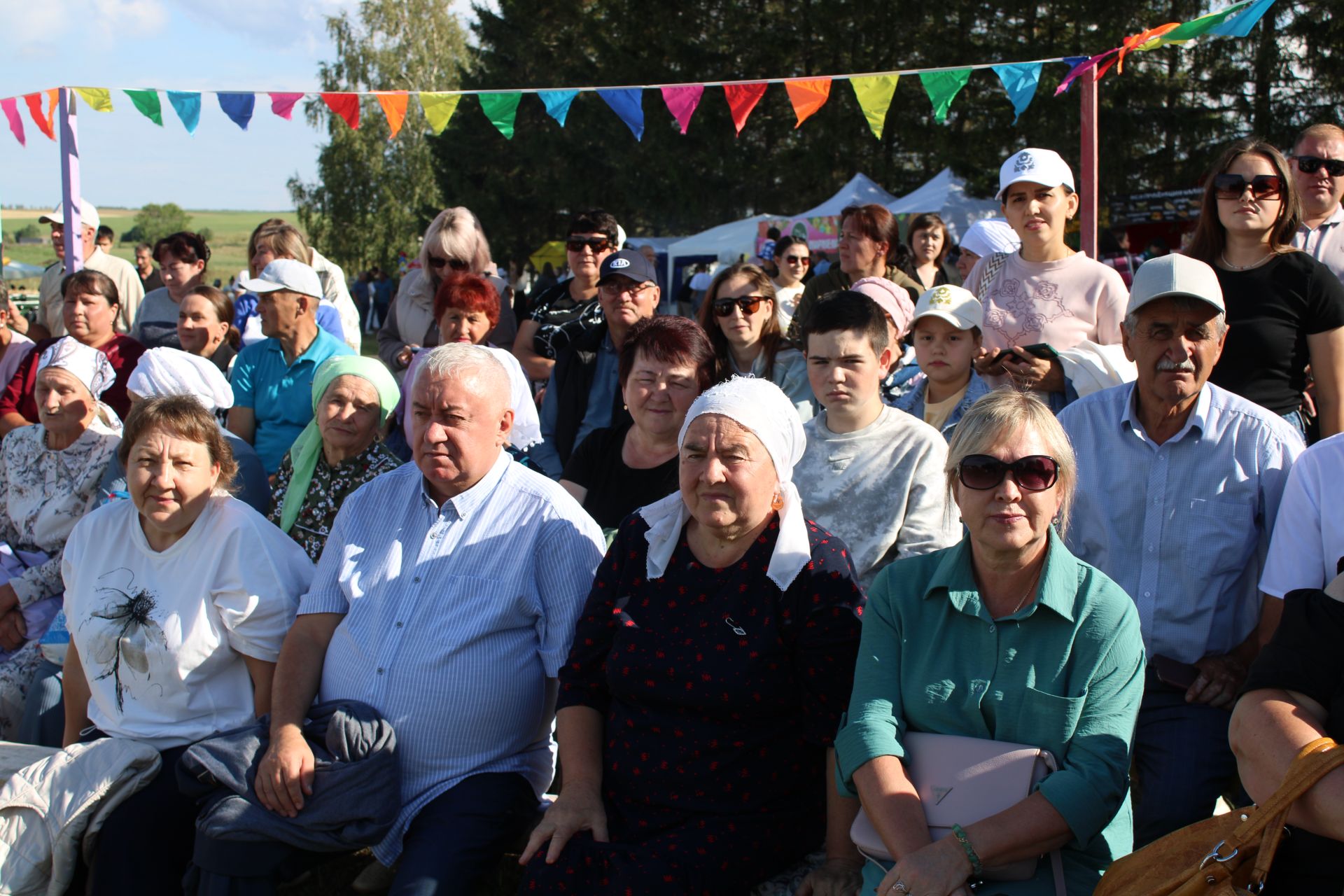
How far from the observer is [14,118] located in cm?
836

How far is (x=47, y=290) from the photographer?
8.24 meters

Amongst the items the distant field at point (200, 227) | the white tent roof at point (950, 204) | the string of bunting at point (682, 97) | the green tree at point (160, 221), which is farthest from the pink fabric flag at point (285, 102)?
the green tree at point (160, 221)

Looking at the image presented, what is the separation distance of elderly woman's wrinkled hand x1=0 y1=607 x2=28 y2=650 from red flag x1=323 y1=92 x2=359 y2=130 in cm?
505

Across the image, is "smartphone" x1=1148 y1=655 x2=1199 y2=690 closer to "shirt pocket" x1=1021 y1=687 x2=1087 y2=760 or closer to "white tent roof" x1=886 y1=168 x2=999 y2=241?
"shirt pocket" x1=1021 y1=687 x2=1087 y2=760

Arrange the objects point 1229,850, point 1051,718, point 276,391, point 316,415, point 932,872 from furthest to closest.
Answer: point 276,391
point 316,415
point 1051,718
point 932,872
point 1229,850

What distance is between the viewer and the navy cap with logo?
15.4ft

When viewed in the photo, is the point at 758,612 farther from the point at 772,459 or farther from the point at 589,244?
the point at 589,244

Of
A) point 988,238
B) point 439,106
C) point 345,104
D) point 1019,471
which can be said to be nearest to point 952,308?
point 1019,471

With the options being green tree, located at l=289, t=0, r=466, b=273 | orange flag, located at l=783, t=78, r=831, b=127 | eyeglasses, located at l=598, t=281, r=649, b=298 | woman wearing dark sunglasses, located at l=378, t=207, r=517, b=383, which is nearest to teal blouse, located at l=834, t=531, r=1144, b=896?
eyeglasses, located at l=598, t=281, r=649, b=298

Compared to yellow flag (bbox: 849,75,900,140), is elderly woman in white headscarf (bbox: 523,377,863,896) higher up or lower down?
lower down

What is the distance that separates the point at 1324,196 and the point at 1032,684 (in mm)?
3229

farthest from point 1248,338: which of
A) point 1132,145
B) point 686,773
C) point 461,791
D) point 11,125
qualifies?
point 1132,145

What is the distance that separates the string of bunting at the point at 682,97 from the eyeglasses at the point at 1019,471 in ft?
15.0

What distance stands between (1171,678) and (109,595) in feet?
9.81
